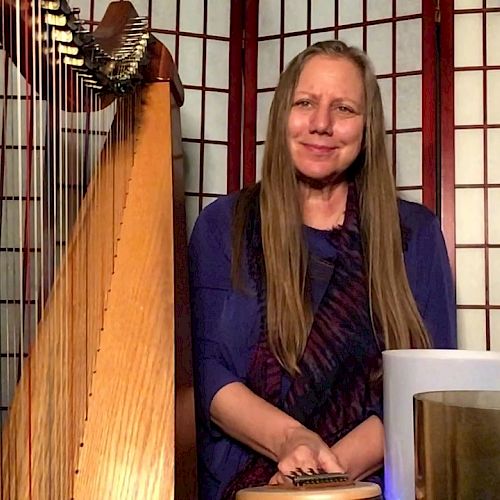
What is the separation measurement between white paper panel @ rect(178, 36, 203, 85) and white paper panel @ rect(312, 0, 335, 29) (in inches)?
9.6

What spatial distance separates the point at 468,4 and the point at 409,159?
329 mm

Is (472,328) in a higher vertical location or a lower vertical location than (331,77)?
lower

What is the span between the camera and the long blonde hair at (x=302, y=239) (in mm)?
1430

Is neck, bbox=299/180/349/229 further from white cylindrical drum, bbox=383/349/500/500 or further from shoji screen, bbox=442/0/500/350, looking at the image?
white cylindrical drum, bbox=383/349/500/500

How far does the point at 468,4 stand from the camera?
5.69 feet

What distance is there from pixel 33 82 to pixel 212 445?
0.80 m

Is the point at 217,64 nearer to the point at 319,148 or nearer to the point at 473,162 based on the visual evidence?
the point at 319,148

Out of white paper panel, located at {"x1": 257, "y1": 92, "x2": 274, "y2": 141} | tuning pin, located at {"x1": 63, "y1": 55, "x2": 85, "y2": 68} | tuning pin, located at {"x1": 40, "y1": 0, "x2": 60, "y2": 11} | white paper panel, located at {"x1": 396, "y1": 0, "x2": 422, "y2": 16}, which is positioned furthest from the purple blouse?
tuning pin, located at {"x1": 40, "y1": 0, "x2": 60, "y2": 11}

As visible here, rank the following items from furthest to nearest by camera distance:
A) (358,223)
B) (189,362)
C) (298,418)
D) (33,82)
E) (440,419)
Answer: (358,223) → (298,418) → (189,362) → (33,82) → (440,419)

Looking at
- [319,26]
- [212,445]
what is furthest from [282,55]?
[212,445]

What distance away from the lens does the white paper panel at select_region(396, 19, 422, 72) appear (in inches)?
68.5

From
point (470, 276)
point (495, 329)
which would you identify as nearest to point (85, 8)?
point (470, 276)

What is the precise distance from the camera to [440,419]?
1.56 ft

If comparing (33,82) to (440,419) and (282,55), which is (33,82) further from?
(282,55)
